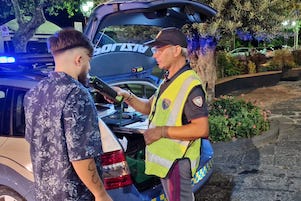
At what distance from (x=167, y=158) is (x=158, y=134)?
Result: 0.19m

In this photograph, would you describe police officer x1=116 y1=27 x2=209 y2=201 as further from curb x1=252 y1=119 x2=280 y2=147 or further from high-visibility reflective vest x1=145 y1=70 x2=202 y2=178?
curb x1=252 y1=119 x2=280 y2=147

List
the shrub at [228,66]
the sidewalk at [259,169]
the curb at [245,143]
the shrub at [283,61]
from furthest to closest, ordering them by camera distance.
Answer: the shrub at [283,61]
the shrub at [228,66]
the curb at [245,143]
the sidewalk at [259,169]

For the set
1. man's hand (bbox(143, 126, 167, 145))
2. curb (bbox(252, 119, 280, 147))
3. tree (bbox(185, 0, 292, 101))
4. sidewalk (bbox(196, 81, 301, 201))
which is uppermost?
tree (bbox(185, 0, 292, 101))

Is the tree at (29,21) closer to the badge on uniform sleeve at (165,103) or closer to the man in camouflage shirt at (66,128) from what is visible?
the badge on uniform sleeve at (165,103)

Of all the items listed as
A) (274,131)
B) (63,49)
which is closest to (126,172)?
(63,49)

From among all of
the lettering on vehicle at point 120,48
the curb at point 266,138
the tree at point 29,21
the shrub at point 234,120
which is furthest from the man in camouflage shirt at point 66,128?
the tree at point 29,21

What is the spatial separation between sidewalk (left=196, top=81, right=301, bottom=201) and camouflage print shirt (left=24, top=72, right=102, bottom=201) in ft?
6.02

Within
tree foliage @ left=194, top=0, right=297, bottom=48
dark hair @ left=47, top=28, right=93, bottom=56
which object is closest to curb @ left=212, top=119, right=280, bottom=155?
tree foliage @ left=194, top=0, right=297, bottom=48

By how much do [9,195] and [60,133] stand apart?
1.29 metres

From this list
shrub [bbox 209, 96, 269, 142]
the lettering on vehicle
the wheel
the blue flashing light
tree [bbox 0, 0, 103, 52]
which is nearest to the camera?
the wheel

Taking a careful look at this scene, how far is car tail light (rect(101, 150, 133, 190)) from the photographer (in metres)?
2.49

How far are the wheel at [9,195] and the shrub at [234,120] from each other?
135 inches

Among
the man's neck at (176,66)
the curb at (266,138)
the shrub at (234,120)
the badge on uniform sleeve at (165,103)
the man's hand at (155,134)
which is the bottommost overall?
the curb at (266,138)

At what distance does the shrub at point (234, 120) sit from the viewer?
5664mm
